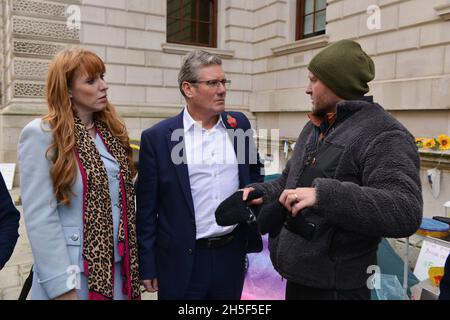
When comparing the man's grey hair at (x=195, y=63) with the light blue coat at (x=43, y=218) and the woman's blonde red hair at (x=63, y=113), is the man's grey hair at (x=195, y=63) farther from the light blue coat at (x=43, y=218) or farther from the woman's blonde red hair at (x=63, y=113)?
the light blue coat at (x=43, y=218)

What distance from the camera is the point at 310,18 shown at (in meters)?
10.1

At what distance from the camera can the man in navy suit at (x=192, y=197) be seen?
2.17 m

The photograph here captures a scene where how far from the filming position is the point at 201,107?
7.48 ft

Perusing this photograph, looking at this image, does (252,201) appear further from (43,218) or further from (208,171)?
(43,218)

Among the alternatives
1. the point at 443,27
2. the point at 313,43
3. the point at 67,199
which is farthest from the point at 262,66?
the point at 67,199

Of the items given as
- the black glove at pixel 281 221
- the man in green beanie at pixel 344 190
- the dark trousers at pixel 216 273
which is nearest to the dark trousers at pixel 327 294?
the man in green beanie at pixel 344 190

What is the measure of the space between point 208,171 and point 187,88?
20.8 inches

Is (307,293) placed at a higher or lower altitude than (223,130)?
lower

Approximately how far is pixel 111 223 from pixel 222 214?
22.9 inches

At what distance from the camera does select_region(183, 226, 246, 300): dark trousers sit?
2180mm

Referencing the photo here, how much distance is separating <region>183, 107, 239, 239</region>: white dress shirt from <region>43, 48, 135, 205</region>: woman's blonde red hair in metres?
0.66

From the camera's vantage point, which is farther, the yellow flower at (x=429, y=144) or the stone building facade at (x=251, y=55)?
the stone building facade at (x=251, y=55)

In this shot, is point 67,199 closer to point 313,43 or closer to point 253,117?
point 313,43

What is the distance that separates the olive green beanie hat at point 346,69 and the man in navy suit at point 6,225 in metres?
1.65
